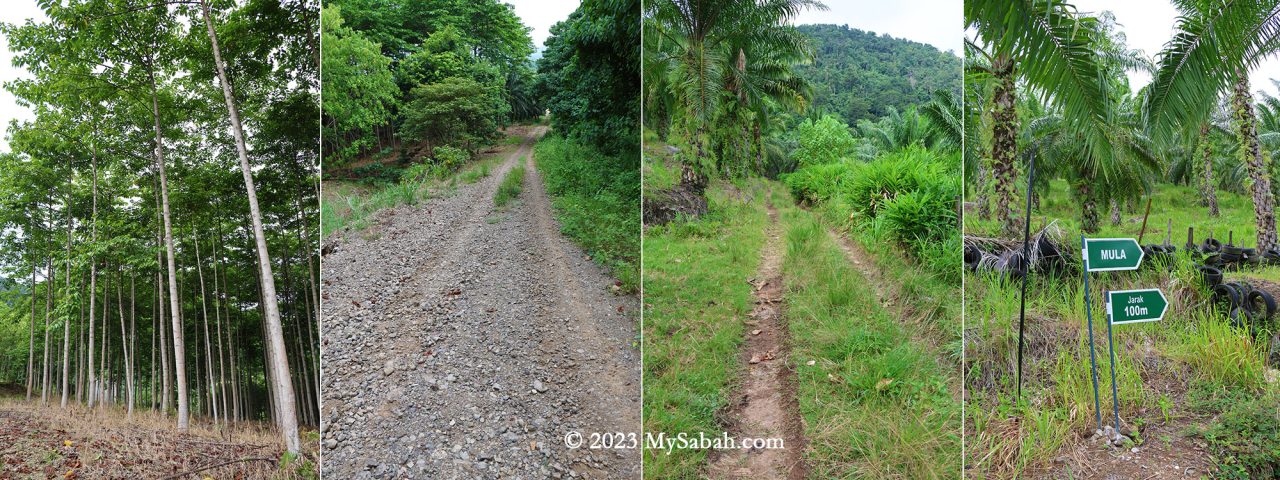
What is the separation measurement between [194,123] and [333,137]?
5.45 feet

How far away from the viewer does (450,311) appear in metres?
2.16

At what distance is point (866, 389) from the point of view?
2.20 m

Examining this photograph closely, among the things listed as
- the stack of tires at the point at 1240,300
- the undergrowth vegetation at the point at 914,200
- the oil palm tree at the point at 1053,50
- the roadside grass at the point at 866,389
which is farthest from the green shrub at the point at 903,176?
the stack of tires at the point at 1240,300

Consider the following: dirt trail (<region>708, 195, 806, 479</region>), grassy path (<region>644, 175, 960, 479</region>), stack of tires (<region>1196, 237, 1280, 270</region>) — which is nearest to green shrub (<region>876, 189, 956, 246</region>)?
grassy path (<region>644, 175, 960, 479</region>)

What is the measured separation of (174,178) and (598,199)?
2943 mm

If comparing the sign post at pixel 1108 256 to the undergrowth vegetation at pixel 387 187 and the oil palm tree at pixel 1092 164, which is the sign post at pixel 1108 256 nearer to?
the oil palm tree at pixel 1092 164

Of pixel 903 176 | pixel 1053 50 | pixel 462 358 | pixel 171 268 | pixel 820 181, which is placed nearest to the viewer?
pixel 462 358

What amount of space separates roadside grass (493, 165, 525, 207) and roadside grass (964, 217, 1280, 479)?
115 inches

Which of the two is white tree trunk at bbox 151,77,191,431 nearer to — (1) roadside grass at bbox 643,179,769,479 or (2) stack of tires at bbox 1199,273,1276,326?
(1) roadside grass at bbox 643,179,769,479

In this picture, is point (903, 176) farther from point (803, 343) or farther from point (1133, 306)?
point (1133, 306)

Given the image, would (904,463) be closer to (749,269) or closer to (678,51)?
(749,269)

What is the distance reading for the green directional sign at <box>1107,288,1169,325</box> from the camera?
Result: 116 inches

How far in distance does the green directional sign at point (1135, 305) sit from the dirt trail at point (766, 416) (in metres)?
2.21

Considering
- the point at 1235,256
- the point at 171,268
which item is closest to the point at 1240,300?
the point at 1235,256
